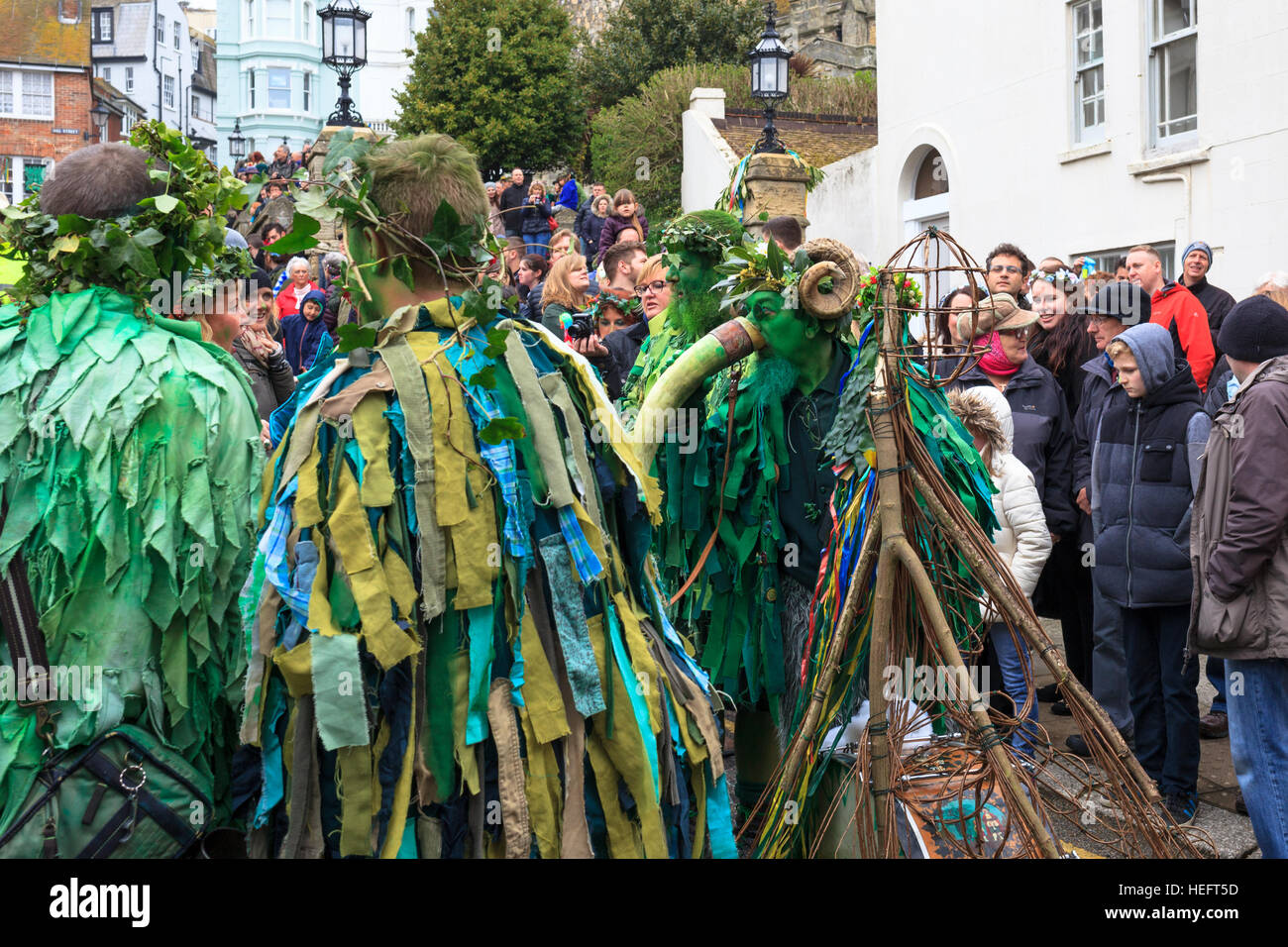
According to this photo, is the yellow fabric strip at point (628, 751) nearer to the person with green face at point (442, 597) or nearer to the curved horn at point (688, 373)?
the person with green face at point (442, 597)

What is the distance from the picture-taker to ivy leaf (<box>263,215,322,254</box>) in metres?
2.17

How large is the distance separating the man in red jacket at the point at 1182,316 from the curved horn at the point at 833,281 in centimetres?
427

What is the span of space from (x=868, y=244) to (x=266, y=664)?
16141 mm

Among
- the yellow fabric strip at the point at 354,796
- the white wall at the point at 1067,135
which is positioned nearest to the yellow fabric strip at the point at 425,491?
the yellow fabric strip at the point at 354,796

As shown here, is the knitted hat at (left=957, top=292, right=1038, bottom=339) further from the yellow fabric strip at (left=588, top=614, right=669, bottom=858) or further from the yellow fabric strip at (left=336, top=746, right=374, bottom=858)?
the yellow fabric strip at (left=336, top=746, right=374, bottom=858)

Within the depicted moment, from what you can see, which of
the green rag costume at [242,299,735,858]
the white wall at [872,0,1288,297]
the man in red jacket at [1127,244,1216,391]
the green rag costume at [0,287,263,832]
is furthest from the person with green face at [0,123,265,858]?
the white wall at [872,0,1288,297]

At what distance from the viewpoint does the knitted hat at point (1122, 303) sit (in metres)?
5.62

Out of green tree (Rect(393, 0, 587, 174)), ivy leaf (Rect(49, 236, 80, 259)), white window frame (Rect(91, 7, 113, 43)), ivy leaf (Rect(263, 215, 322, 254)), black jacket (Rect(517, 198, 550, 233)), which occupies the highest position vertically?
white window frame (Rect(91, 7, 113, 43))

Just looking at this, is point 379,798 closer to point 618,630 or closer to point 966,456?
point 618,630

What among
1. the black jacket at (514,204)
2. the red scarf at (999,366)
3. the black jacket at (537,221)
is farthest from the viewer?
the black jacket at (514,204)

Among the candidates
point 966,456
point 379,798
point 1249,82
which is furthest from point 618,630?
point 1249,82

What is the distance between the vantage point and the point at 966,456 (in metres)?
3.38

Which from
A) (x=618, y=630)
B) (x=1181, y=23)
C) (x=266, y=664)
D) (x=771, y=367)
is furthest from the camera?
(x=1181, y=23)

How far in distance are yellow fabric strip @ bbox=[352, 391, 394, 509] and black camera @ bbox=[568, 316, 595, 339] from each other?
4.02 metres
